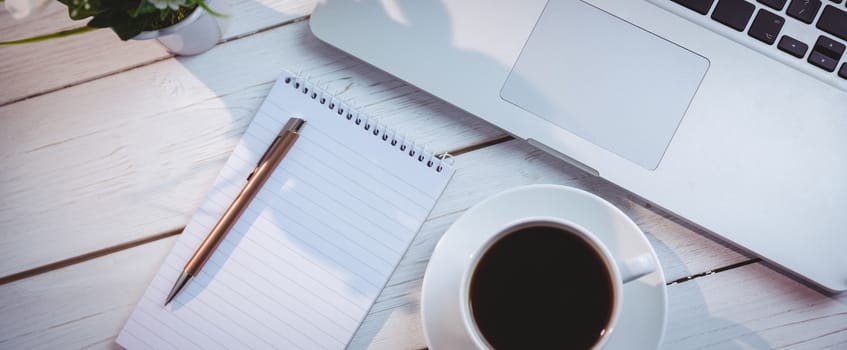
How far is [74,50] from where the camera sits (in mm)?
662

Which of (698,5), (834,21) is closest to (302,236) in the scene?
(698,5)

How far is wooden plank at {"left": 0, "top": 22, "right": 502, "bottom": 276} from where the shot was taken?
651 mm

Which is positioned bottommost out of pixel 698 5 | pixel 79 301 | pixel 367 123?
pixel 79 301

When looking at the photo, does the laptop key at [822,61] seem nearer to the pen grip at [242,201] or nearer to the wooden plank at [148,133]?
the wooden plank at [148,133]

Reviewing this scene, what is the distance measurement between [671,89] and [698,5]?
9 centimetres

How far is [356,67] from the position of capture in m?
0.66

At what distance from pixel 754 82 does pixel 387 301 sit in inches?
18.1

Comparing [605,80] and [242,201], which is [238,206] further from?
[605,80]

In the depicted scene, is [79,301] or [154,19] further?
[79,301]

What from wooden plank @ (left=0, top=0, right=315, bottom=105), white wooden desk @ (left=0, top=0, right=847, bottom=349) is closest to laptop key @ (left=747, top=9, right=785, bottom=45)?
white wooden desk @ (left=0, top=0, right=847, bottom=349)

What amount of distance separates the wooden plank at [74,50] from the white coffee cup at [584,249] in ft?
1.16

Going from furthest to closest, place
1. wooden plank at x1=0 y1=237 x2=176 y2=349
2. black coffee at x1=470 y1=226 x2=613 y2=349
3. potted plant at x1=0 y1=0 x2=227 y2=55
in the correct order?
wooden plank at x1=0 y1=237 x2=176 y2=349
black coffee at x1=470 y1=226 x2=613 y2=349
potted plant at x1=0 y1=0 x2=227 y2=55

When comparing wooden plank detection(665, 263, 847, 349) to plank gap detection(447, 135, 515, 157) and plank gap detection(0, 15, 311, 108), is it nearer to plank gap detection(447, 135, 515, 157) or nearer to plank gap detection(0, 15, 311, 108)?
plank gap detection(447, 135, 515, 157)

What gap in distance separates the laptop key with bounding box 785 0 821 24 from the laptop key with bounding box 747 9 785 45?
1cm
